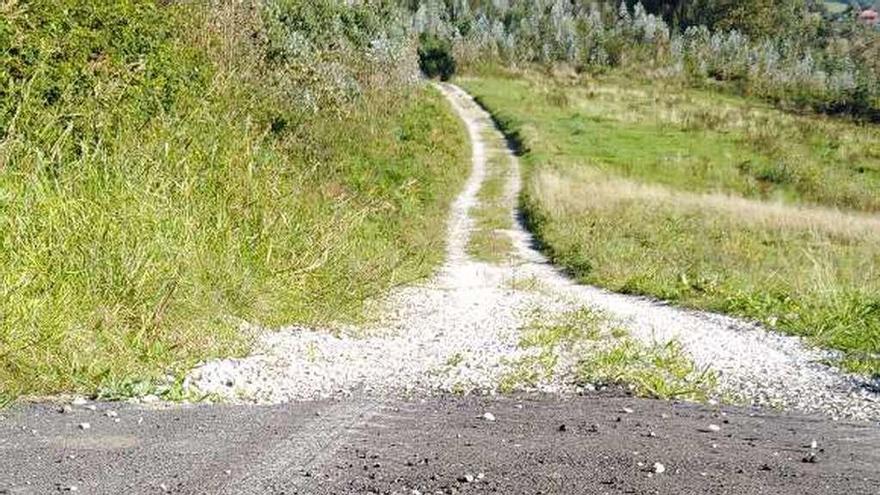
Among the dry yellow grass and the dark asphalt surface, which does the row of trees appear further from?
the dark asphalt surface

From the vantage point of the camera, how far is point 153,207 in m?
8.25

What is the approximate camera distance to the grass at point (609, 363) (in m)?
6.35

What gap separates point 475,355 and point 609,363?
1.21 metres

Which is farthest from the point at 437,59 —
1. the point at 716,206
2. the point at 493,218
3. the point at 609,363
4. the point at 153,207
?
the point at 609,363

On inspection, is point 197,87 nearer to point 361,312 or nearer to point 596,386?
point 361,312

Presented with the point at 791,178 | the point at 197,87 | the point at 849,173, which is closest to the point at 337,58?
the point at 197,87

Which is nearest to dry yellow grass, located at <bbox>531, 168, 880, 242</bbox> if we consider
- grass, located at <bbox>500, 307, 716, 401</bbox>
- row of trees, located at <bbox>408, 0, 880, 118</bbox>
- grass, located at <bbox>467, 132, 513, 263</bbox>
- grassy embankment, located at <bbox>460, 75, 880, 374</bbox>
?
grassy embankment, located at <bbox>460, 75, 880, 374</bbox>

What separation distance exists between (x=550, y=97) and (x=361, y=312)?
4411 cm

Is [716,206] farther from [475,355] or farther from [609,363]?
[609,363]

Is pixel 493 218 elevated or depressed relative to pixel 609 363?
depressed

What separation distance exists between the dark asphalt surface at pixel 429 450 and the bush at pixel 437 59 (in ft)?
222

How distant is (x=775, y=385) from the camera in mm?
6617

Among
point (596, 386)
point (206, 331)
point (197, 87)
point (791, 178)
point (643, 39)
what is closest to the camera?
point (596, 386)

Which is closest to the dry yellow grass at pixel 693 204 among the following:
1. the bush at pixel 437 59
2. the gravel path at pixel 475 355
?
the gravel path at pixel 475 355
